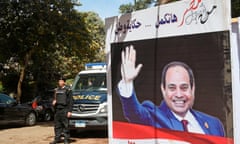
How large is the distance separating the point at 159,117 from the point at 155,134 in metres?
0.27

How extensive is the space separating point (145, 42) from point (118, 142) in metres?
1.78

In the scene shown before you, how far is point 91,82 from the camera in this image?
13.3 meters

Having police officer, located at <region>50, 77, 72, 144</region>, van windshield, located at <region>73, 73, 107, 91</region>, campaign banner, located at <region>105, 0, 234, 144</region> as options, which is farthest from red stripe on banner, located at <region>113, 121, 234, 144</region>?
van windshield, located at <region>73, 73, 107, 91</region>

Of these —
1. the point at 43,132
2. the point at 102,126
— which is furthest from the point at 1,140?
the point at 102,126

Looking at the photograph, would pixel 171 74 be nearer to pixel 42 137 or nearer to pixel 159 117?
pixel 159 117

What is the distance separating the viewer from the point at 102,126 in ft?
39.0

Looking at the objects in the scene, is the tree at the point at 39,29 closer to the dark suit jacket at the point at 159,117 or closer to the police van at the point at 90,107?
the police van at the point at 90,107

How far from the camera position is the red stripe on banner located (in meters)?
5.35

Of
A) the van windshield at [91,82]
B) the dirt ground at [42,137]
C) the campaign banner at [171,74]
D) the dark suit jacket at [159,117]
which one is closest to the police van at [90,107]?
the van windshield at [91,82]

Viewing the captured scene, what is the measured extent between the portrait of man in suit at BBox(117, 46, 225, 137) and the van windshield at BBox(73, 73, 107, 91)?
20.2 feet

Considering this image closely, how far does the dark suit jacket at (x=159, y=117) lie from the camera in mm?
5312

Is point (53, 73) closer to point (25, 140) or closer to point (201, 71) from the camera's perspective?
point (25, 140)

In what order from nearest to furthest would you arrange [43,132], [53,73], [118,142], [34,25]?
Answer: [118,142]
[43,132]
[34,25]
[53,73]

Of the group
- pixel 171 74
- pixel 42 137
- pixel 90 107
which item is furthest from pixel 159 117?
pixel 42 137
